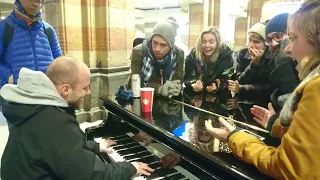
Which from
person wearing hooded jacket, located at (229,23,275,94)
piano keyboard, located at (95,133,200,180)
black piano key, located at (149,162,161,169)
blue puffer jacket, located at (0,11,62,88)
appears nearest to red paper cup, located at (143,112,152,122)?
piano keyboard, located at (95,133,200,180)

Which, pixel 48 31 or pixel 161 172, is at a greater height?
pixel 48 31

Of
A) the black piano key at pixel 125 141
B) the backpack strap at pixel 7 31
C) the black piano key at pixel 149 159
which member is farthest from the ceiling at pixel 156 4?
the black piano key at pixel 149 159

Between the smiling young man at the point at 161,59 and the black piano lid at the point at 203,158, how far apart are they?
845 mm

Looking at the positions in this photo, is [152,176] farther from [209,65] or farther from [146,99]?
[209,65]

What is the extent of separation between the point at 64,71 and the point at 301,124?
44.2 inches

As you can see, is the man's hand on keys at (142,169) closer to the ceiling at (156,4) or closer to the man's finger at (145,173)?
the man's finger at (145,173)

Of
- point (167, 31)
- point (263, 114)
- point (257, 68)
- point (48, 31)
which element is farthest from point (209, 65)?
point (48, 31)

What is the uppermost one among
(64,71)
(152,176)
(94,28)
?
(94,28)

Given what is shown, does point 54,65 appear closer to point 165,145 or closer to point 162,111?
point 165,145

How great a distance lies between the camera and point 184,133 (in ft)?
5.05

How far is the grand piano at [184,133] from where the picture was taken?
1.23 m

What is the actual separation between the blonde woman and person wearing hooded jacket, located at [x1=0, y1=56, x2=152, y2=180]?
1599 mm

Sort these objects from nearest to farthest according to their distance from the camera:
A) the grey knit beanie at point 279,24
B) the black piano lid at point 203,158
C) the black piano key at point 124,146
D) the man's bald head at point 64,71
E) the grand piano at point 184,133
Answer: the black piano lid at point 203,158 → the grand piano at point 184,133 → the man's bald head at point 64,71 → the black piano key at point 124,146 → the grey knit beanie at point 279,24

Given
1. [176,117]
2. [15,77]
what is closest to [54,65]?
[176,117]
